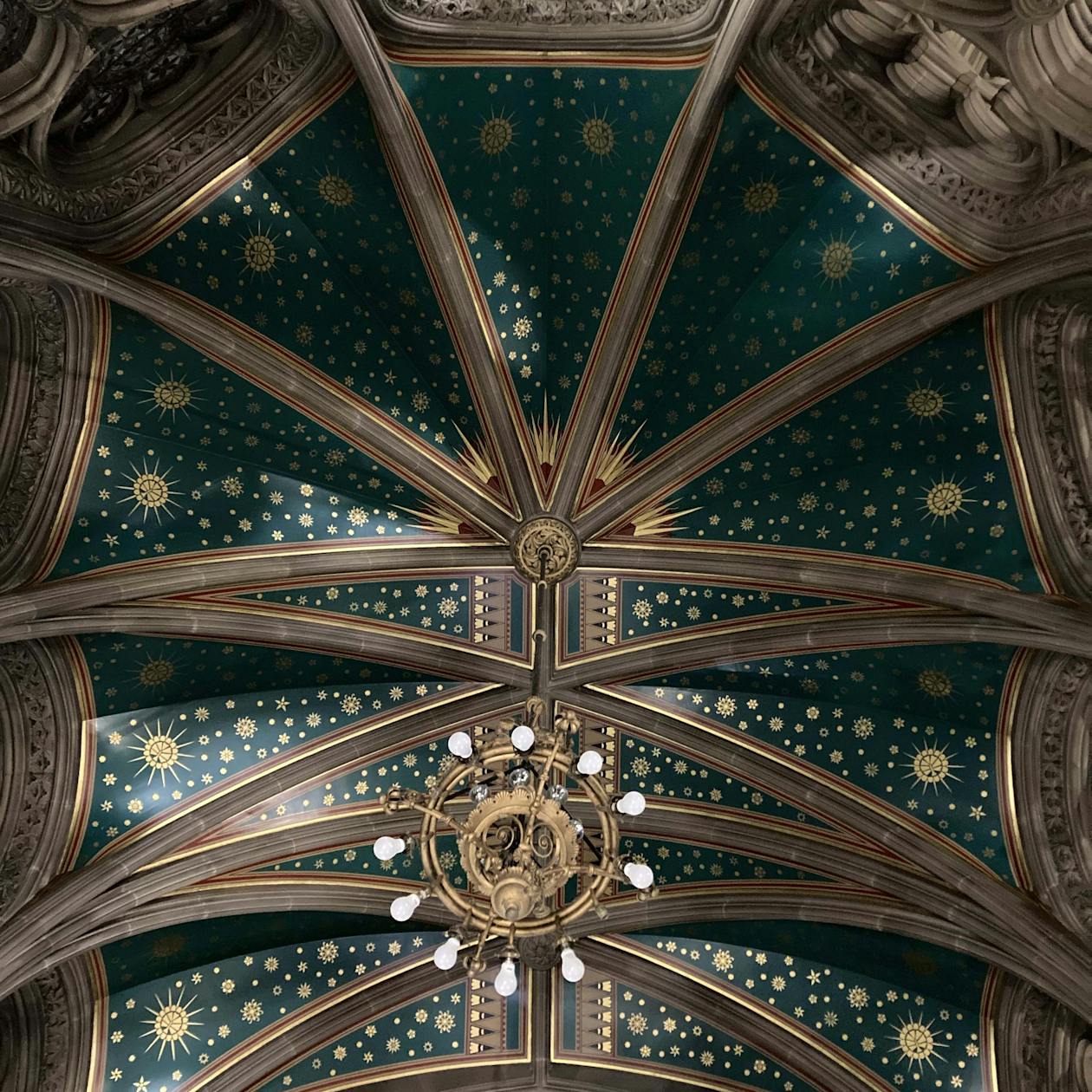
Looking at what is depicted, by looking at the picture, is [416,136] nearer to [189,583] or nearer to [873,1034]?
[189,583]

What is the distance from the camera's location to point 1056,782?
12320 millimetres

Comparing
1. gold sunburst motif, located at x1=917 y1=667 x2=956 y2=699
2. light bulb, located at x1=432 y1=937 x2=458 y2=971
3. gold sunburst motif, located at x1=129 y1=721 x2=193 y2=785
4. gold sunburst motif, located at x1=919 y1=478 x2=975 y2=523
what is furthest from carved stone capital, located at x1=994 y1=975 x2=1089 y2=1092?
gold sunburst motif, located at x1=129 y1=721 x2=193 y2=785

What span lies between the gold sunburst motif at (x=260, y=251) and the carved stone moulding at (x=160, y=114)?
750 millimetres

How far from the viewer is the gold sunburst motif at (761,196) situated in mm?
11578

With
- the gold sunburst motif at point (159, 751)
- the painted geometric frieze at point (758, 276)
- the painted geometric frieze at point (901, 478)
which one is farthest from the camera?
the gold sunburst motif at point (159, 751)

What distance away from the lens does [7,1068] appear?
41.6 feet

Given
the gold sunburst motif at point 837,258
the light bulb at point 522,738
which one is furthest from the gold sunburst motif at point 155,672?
the gold sunburst motif at point 837,258

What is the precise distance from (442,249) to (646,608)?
4532 mm

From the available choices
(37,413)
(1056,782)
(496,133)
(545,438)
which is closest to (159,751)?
A: (37,413)

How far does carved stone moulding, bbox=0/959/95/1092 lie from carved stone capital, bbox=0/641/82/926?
1.47 m

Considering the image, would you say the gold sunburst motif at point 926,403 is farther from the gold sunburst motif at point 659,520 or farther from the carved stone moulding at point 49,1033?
the carved stone moulding at point 49,1033

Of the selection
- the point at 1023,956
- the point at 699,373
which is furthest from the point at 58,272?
the point at 1023,956

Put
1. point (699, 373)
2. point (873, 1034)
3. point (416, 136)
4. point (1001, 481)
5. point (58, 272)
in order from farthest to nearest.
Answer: point (873, 1034)
point (699, 373)
point (1001, 481)
point (416, 136)
point (58, 272)

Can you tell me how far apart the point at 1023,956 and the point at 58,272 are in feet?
36.0
